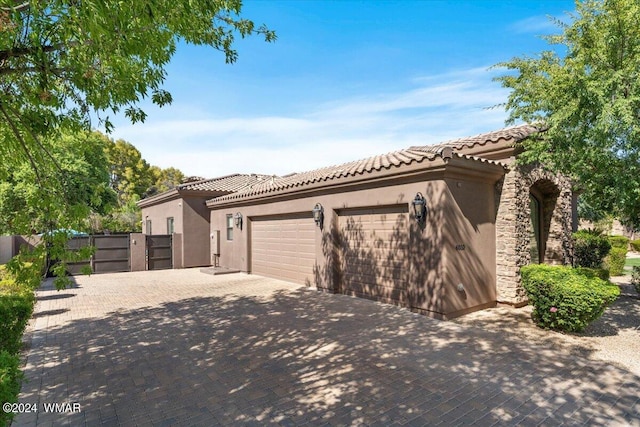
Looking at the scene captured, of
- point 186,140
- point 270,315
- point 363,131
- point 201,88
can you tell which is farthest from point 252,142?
point 270,315

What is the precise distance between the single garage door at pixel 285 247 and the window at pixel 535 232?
6.46 metres

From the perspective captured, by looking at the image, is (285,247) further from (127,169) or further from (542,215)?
(127,169)

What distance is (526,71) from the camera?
820cm

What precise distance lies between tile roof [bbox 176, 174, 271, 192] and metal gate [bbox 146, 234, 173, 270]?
2.80 meters

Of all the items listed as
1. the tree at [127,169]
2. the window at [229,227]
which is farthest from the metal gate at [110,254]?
the tree at [127,169]

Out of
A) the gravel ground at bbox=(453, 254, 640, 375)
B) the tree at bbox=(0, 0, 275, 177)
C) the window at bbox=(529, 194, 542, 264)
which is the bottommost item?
Answer: the gravel ground at bbox=(453, 254, 640, 375)

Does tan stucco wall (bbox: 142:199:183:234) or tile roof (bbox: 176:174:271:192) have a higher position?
tile roof (bbox: 176:174:271:192)

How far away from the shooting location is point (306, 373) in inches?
199

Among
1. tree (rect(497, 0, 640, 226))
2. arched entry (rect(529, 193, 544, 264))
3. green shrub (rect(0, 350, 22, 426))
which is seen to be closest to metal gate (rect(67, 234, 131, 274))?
green shrub (rect(0, 350, 22, 426))

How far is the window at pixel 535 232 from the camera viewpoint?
32.4 ft

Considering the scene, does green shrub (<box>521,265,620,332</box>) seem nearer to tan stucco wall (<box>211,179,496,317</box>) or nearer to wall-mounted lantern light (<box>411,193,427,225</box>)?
tan stucco wall (<box>211,179,496,317</box>)

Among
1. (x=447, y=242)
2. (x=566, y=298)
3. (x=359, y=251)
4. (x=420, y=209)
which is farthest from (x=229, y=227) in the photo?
(x=566, y=298)

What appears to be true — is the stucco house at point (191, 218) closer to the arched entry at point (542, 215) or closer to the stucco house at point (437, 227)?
the stucco house at point (437, 227)

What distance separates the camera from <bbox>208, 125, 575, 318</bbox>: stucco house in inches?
309
